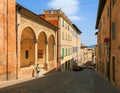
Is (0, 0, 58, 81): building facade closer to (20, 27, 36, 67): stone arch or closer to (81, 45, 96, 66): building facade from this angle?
(20, 27, 36, 67): stone arch

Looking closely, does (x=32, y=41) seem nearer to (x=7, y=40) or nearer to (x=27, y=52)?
(x=27, y=52)

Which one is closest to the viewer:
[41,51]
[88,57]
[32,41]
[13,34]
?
[13,34]

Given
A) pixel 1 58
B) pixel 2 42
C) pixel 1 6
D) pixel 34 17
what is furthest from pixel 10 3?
pixel 34 17

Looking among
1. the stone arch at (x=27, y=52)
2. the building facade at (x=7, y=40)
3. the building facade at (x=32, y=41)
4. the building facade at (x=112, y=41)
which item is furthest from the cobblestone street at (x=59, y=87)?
the stone arch at (x=27, y=52)

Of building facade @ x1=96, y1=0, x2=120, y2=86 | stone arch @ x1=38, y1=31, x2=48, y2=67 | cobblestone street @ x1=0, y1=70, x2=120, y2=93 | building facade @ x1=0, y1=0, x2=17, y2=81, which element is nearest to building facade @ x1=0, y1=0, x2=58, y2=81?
building facade @ x1=0, y1=0, x2=17, y2=81

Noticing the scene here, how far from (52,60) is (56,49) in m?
2.55

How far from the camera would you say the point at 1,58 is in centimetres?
1526

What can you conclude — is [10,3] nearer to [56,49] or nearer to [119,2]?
[119,2]

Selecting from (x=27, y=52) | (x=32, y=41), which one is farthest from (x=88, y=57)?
(x=32, y=41)

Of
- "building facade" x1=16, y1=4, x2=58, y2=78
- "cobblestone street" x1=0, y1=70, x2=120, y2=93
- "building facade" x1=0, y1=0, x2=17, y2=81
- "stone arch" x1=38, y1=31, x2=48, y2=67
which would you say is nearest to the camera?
"cobblestone street" x1=0, y1=70, x2=120, y2=93

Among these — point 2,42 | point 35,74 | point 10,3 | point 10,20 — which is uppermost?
point 10,3

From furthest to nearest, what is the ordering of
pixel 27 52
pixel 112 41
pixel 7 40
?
1. pixel 27 52
2. pixel 112 41
3. pixel 7 40

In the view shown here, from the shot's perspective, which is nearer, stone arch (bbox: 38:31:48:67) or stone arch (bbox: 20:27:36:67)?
stone arch (bbox: 20:27:36:67)

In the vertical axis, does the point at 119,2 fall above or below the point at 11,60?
above
